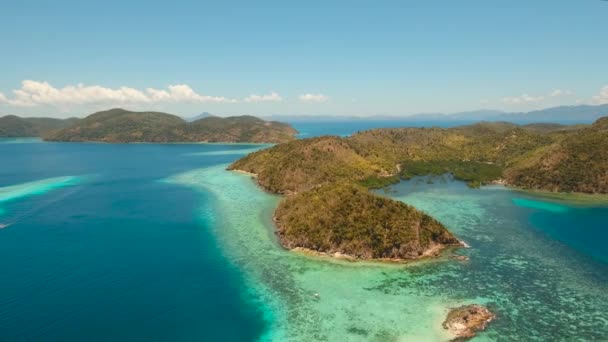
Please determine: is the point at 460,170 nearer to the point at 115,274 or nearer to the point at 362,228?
the point at 362,228

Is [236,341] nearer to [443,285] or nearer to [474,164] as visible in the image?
[443,285]

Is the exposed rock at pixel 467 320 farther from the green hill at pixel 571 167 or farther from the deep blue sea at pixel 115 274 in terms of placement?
the green hill at pixel 571 167

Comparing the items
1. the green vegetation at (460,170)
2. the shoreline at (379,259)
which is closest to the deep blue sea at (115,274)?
the shoreline at (379,259)

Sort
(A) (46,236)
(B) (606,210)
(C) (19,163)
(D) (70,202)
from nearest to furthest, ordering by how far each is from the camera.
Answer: (A) (46,236) < (B) (606,210) < (D) (70,202) < (C) (19,163)

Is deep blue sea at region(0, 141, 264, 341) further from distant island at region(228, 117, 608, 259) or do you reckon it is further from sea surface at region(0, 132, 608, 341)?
distant island at region(228, 117, 608, 259)

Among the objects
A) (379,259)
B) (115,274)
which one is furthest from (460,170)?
(115,274)

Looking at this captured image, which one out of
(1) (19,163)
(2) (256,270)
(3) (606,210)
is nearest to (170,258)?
(2) (256,270)

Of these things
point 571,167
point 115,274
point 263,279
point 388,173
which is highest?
point 571,167
